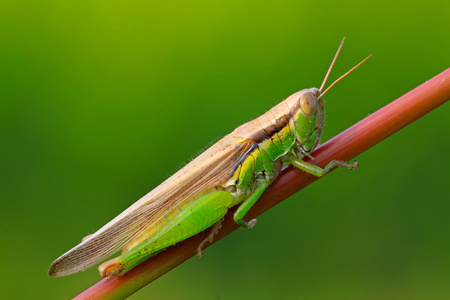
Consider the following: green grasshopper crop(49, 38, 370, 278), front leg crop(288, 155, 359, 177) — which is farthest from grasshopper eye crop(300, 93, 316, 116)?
front leg crop(288, 155, 359, 177)

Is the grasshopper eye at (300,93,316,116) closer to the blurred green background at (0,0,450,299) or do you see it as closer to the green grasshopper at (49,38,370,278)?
the green grasshopper at (49,38,370,278)

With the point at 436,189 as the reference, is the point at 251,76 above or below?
above

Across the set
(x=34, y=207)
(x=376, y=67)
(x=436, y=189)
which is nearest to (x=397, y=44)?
(x=376, y=67)

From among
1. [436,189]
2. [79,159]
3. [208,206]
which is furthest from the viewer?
[79,159]

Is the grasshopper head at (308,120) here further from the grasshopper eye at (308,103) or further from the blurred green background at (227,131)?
the blurred green background at (227,131)

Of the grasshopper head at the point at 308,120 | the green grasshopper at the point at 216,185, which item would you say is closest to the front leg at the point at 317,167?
the green grasshopper at the point at 216,185

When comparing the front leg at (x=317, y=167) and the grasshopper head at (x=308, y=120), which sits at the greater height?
the grasshopper head at (x=308, y=120)

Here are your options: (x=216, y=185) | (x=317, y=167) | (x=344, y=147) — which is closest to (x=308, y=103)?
(x=216, y=185)

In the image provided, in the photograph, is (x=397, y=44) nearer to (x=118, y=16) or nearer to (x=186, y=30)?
(x=186, y=30)
